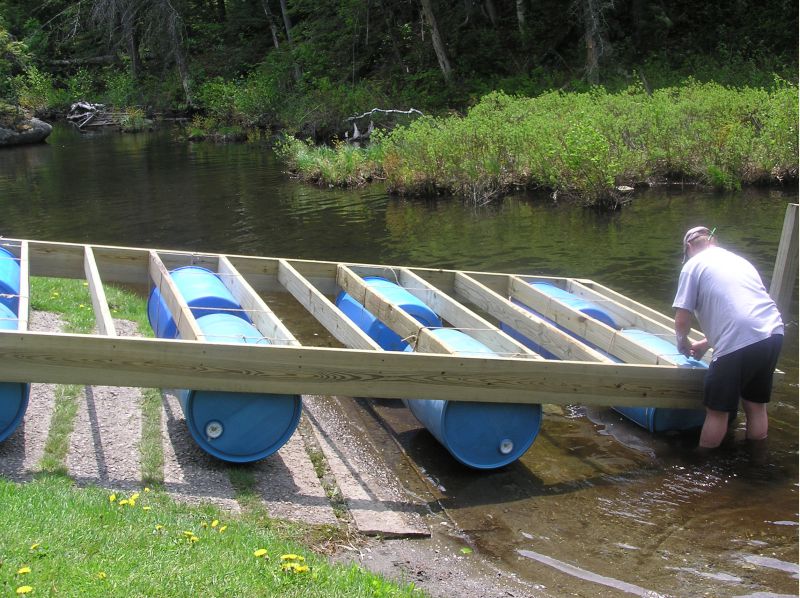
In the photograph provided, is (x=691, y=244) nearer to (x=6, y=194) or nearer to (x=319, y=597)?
(x=319, y=597)

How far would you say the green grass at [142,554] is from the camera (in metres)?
4.43

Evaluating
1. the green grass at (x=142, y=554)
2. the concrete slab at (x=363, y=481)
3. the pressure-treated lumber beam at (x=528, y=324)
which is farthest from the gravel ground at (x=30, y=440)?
the pressure-treated lumber beam at (x=528, y=324)

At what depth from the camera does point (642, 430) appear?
829 centimetres

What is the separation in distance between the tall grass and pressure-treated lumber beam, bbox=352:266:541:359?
11022 millimetres

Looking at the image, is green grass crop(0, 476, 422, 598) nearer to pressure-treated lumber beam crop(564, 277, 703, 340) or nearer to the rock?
pressure-treated lumber beam crop(564, 277, 703, 340)

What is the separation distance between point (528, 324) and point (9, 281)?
16.4ft

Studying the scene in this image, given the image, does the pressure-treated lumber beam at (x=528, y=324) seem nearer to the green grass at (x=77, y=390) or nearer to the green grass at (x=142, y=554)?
the green grass at (x=142, y=554)

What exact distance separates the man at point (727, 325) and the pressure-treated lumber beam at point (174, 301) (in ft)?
13.0

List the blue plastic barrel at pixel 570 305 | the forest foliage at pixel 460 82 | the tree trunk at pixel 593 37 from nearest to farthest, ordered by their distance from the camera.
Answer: the blue plastic barrel at pixel 570 305 < the forest foliage at pixel 460 82 < the tree trunk at pixel 593 37

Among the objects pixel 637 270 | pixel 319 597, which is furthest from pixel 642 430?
pixel 637 270

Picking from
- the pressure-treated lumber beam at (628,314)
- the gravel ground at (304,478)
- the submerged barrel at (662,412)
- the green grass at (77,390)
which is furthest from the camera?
the pressure-treated lumber beam at (628,314)

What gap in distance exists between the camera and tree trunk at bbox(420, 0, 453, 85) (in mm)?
38375

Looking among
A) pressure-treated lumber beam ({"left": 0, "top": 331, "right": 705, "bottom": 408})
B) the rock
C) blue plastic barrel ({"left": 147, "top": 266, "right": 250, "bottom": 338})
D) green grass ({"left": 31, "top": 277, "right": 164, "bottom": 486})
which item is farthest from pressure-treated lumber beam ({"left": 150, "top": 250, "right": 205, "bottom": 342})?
the rock

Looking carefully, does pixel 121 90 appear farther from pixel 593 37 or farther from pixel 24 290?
pixel 24 290
